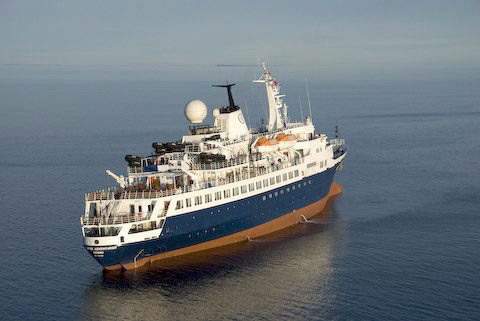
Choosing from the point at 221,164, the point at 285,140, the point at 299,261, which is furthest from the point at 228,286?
the point at 285,140

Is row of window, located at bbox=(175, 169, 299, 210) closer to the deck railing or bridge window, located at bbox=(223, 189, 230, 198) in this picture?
bridge window, located at bbox=(223, 189, 230, 198)

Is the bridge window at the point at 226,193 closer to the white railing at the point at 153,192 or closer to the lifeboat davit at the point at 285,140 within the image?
the white railing at the point at 153,192

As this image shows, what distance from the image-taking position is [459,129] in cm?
13812

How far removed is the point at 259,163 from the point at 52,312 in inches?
997

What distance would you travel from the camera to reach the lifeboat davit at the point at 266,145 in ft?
226

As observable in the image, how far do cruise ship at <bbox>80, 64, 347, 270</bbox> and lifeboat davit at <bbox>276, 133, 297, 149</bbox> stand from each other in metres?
0.10

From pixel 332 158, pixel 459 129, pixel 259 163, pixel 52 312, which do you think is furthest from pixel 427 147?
pixel 52 312

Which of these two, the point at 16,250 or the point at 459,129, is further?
the point at 459,129

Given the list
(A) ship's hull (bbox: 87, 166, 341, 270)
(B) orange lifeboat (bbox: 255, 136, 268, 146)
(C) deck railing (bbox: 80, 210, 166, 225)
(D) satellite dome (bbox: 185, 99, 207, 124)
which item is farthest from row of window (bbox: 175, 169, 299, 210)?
(D) satellite dome (bbox: 185, 99, 207, 124)

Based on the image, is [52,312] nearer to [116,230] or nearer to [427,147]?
[116,230]

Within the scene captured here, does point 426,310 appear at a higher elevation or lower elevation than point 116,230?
lower

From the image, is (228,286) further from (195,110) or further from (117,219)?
(195,110)

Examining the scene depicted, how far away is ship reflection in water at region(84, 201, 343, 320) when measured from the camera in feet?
157

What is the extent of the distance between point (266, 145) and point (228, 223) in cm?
1059
